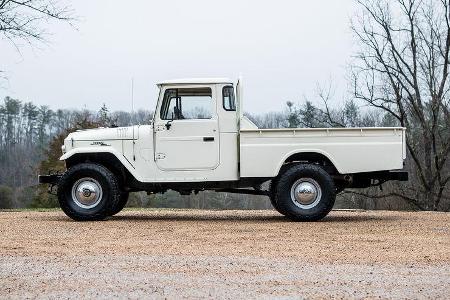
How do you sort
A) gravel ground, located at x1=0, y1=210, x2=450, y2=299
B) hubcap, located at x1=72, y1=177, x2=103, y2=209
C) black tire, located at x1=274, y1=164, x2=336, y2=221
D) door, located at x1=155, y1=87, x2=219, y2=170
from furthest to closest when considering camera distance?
hubcap, located at x1=72, y1=177, x2=103, y2=209 → door, located at x1=155, y1=87, x2=219, y2=170 → black tire, located at x1=274, y1=164, x2=336, y2=221 → gravel ground, located at x1=0, y1=210, x2=450, y2=299

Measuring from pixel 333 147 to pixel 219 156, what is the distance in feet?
6.00

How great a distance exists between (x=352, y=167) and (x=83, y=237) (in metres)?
4.46

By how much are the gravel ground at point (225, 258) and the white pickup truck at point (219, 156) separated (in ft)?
1.73

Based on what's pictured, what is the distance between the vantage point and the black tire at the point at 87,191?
472 inches

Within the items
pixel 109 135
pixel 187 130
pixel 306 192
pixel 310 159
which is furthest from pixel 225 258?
pixel 109 135

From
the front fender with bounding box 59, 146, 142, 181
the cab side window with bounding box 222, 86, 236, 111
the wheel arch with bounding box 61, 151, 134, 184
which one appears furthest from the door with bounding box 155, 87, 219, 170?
the wheel arch with bounding box 61, 151, 134, 184

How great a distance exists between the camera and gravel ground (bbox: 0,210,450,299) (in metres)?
6.02

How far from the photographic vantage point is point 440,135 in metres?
24.3

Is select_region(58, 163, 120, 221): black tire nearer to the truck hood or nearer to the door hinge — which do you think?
the truck hood

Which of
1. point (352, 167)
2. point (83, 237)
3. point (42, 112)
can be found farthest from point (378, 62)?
point (42, 112)

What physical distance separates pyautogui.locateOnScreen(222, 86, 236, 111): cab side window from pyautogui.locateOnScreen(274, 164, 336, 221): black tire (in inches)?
53.9

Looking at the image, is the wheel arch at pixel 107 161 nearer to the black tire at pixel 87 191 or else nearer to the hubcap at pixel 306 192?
the black tire at pixel 87 191

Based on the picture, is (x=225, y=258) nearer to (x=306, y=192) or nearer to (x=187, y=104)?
(x=306, y=192)

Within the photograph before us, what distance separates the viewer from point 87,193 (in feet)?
39.5
